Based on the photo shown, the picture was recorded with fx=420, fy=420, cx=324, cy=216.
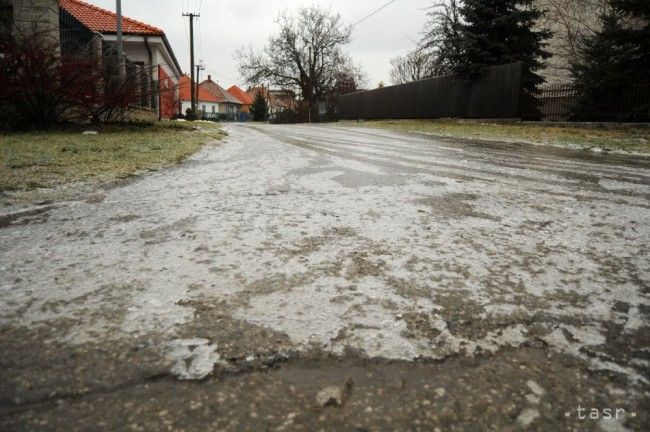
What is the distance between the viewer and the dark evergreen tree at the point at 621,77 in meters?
12.0

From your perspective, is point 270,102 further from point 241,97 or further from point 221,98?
point 241,97

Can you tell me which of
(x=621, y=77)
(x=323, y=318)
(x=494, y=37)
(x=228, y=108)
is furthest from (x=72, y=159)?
(x=228, y=108)

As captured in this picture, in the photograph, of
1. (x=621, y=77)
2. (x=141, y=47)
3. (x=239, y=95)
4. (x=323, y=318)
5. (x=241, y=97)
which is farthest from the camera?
(x=241, y=97)

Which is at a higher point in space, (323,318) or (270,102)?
(270,102)

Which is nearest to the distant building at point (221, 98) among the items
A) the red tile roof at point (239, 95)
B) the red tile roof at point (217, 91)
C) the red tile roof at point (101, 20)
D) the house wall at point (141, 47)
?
the red tile roof at point (217, 91)

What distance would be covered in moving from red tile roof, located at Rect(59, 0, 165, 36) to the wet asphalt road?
17663 millimetres

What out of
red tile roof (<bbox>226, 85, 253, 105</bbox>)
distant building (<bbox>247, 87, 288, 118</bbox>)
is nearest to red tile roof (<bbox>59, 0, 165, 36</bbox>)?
distant building (<bbox>247, 87, 288, 118</bbox>)

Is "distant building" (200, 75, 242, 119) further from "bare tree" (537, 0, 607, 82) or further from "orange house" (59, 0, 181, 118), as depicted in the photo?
"bare tree" (537, 0, 607, 82)

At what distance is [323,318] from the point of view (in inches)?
52.6

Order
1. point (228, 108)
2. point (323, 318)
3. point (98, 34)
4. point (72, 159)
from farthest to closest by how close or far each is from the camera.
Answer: point (228, 108) < point (98, 34) < point (72, 159) < point (323, 318)

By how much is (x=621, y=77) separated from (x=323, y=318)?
14.5 metres

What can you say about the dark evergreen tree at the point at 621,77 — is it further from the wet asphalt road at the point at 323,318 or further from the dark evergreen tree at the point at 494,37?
the wet asphalt road at the point at 323,318

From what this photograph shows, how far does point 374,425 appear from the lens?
92cm

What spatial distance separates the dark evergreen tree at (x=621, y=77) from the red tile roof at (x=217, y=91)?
7209 centimetres
